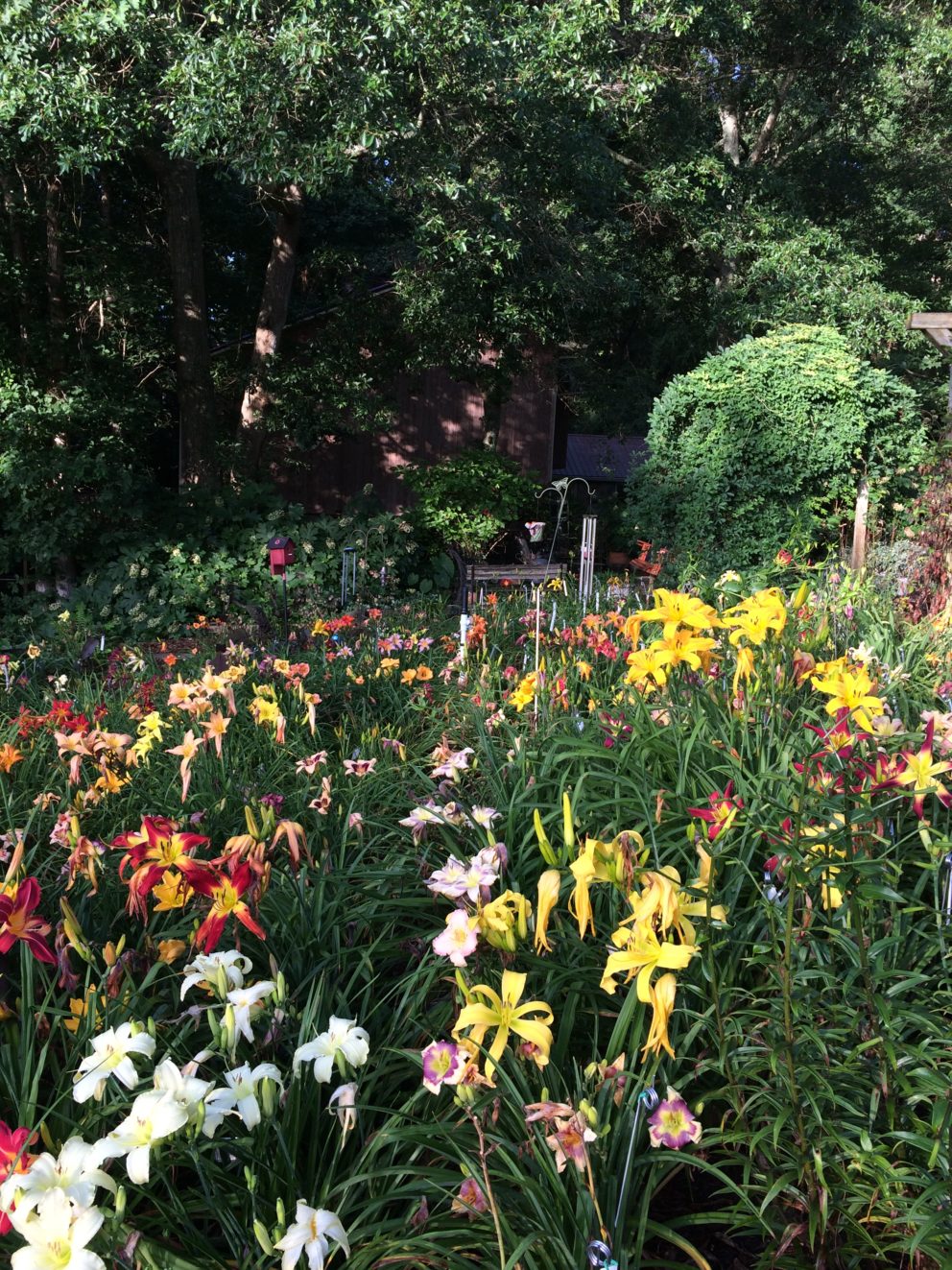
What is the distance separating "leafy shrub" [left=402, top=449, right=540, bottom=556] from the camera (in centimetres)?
1175

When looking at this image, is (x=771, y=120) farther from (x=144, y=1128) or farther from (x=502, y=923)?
(x=144, y=1128)

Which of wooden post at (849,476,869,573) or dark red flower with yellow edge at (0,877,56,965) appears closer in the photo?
dark red flower with yellow edge at (0,877,56,965)

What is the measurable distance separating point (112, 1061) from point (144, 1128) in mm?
158

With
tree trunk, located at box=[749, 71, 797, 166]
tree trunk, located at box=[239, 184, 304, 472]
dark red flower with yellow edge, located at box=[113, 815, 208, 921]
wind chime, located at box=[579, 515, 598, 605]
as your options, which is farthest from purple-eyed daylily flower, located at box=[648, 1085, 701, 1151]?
tree trunk, located at box=[749, 71, 797, 166]

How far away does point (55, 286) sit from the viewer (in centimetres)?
999

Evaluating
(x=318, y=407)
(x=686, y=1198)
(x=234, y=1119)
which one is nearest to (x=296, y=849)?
(x=234, y=1119)

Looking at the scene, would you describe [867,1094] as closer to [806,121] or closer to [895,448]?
[895,448]

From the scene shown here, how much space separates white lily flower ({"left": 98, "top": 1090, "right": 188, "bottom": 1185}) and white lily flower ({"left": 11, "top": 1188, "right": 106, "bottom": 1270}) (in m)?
0.05

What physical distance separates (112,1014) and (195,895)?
0.34 m

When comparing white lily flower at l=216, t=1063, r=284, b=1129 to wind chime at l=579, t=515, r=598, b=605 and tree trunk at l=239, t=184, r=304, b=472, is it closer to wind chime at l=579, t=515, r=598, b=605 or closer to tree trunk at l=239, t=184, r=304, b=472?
wind chime at l=579, t=515, r=598, b=605

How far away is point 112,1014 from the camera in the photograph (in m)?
1.51

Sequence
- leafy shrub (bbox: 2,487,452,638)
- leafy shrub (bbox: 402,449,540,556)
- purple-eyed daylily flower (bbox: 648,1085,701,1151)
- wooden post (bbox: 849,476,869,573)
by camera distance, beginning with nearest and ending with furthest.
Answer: purple-eyed daylily flower (bbox: 648,1085,701,1151)
wooden post (bbox: 849,476,869,573)
leafy shrub (bbox: 2,487,452,638)
leafy shrub (bbox: 402,449,540,556)

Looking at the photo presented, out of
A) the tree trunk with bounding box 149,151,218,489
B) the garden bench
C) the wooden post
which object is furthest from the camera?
the tree trunk with bounding box 149,151,218,489

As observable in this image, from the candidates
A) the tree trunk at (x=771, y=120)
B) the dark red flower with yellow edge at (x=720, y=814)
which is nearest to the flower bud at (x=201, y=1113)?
the dark red flower with yellow edge at (x=720, y=814)
